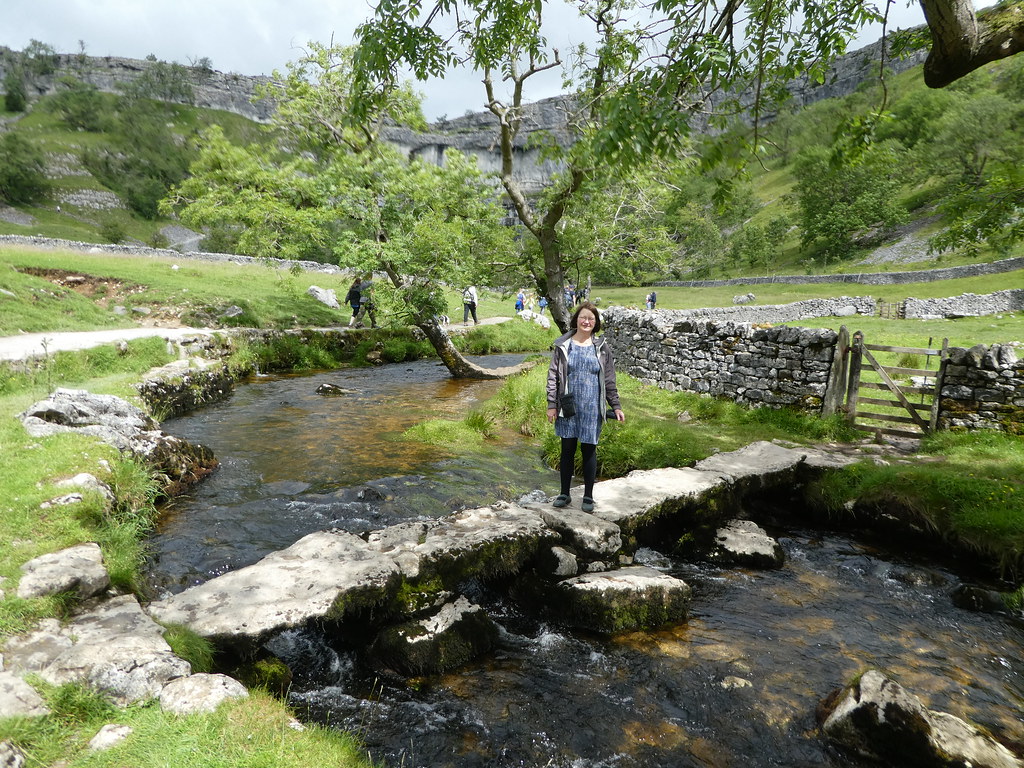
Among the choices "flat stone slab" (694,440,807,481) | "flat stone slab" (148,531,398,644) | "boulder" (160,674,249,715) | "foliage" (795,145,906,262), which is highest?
"foliage" (795,145,906,262)

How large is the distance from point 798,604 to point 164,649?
5968 millimetres

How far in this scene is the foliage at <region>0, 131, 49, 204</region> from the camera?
75.5 metres

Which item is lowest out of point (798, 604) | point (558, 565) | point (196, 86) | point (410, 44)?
point (798, 604)

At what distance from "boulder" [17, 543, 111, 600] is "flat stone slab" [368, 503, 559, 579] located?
7.60 ft

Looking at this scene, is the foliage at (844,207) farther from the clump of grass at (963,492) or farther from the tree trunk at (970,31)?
the tree trunk at (970,31)

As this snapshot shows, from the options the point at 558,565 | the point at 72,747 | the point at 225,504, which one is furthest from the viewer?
the point at 225,504

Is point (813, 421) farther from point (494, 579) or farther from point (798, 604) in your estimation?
point (494, 579)

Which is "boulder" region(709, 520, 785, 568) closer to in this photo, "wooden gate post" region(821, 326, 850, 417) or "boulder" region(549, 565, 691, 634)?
"boulder" region(549, 565, 691, 634)

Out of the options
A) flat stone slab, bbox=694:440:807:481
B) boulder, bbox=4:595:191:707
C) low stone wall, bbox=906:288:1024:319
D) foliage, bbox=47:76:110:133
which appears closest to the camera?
boulder, bbox=4:595:191:707

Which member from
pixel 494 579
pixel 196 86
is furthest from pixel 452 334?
pixel 196 86

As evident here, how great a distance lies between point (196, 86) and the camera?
503ft

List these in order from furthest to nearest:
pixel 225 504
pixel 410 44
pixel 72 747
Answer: pixel 225 504 < pixel 410 44 < pixel 72 747

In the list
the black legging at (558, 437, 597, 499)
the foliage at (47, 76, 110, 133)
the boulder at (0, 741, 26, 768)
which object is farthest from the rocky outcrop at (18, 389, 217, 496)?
the foliage at (47, 76, 110, 133)

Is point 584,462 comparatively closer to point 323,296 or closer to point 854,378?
point 854,378
